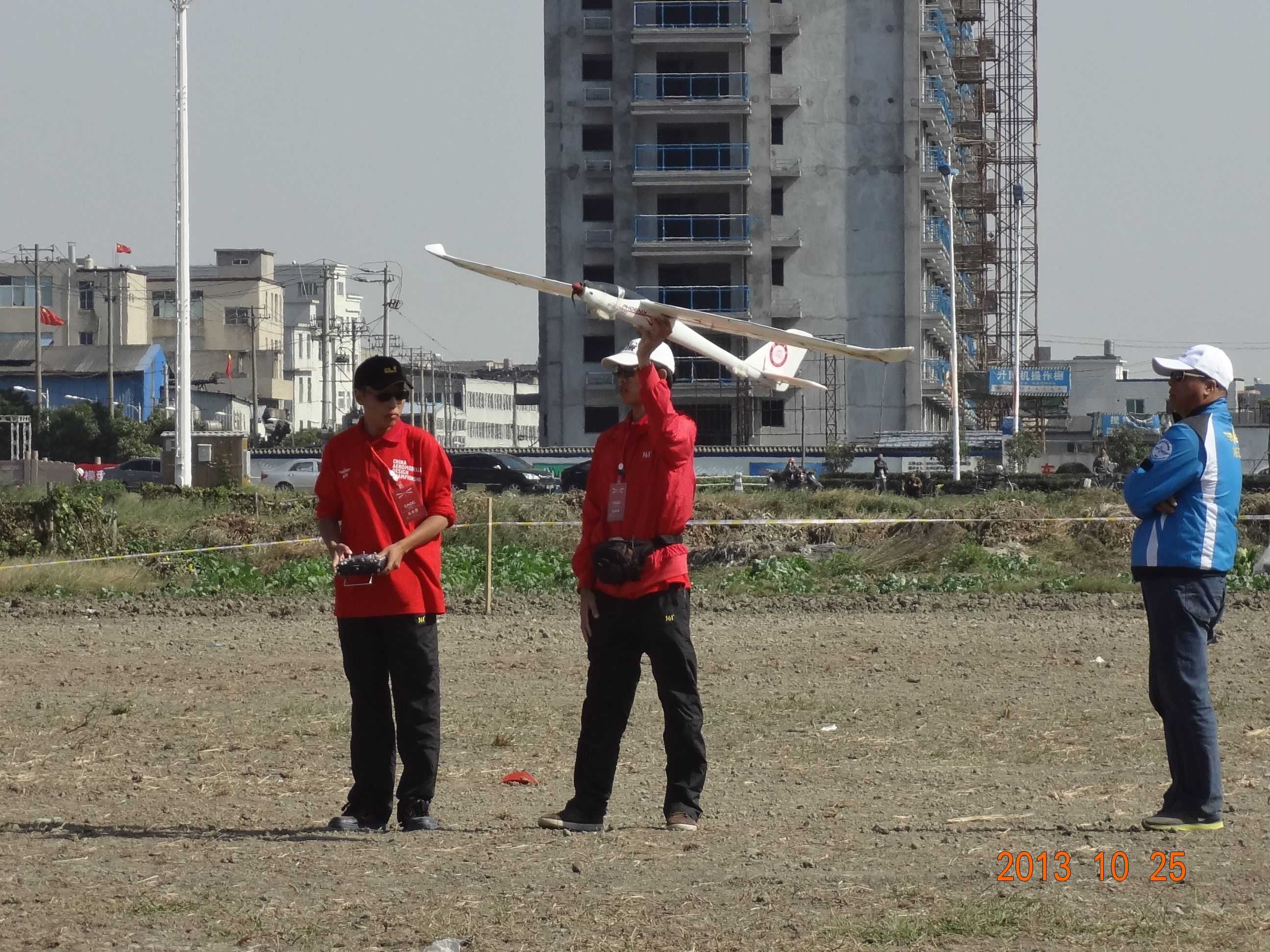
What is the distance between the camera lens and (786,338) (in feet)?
28.7

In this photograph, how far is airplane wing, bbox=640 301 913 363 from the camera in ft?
25.7

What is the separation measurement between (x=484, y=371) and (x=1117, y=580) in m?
170

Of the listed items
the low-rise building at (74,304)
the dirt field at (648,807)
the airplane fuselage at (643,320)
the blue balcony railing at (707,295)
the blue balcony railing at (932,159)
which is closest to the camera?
the dirt field at (648,807)

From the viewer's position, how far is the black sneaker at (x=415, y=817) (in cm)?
680

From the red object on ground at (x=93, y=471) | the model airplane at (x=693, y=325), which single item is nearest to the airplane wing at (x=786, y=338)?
the model airplane at (x=693, y=325)

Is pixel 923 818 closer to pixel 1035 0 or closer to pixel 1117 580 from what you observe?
pixel 1117 580

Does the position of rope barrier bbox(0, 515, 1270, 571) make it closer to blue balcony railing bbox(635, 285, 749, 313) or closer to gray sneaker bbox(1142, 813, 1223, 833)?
gray sneaker bbox(1142, 813, 1223, 833)

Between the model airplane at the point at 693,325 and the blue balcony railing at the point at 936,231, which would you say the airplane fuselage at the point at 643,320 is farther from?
the blue balcony railing at the point at 936,231

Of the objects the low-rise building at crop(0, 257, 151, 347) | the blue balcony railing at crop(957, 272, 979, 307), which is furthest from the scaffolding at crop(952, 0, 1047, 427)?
the low-rise building at crop(0, 257, 151, 347)

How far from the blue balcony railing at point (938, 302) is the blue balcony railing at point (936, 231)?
2220mm

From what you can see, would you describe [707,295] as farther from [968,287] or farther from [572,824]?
[572,824]

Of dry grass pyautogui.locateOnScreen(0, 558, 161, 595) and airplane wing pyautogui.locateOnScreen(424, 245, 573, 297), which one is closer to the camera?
airplane wing pyautogui.locateOnScreen(424, 245, 573, 297)
